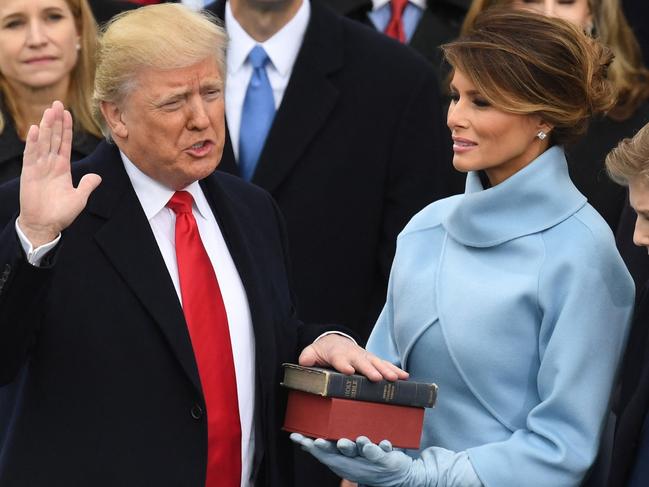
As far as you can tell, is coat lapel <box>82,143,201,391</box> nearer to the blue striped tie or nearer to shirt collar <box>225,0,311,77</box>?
the blue striped tie

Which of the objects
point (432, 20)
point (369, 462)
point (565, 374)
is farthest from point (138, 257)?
point (432, 20)

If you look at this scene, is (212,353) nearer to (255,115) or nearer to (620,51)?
(255,115)

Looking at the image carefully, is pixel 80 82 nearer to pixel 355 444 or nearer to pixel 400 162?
pixel 400 162

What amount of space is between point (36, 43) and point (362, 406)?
223cm

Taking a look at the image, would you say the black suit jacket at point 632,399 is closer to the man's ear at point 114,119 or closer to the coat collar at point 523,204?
the coat collar at point 523,204

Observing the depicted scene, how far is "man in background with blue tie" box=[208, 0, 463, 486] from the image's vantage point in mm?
5316

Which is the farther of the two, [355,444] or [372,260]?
[372,260]

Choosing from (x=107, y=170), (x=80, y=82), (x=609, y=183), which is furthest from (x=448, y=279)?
(x=80, y=82)

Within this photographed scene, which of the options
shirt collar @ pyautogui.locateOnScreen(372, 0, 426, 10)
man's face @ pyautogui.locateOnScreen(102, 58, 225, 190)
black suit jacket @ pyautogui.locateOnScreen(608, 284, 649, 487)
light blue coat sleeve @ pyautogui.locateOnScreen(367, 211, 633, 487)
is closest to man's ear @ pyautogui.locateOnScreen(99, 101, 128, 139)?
man's face @ pyautogui.locateOnScreen(102, 58, 225, 190)

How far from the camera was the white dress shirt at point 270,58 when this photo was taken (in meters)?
5.45

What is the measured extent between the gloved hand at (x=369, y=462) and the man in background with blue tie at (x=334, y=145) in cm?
145

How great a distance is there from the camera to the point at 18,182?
3.94 m

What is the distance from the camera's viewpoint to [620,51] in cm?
584

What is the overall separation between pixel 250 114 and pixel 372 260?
68 centimetres
